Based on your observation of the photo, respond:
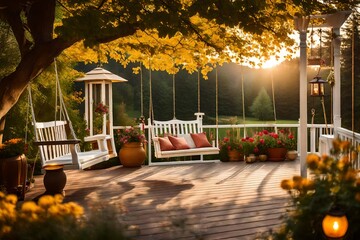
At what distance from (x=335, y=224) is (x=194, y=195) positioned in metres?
3.10

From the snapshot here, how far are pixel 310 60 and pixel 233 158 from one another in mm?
3134

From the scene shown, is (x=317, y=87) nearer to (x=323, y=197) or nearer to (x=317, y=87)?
(x=317, y=87)

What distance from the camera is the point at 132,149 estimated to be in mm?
7895

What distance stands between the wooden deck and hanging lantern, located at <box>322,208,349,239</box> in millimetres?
766

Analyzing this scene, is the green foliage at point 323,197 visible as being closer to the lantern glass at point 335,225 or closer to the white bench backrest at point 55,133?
the lantern glass at point 335,225

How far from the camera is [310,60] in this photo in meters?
5.91

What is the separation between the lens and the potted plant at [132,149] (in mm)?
7883

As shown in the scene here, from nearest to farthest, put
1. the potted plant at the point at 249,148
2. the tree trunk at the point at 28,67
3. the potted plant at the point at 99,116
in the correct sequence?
the tree trunk at the point at 28,67 < the potted plant at the point at 249,148 < the potted plant at the point at 99,116

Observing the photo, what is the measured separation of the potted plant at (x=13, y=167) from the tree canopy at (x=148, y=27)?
695 mm

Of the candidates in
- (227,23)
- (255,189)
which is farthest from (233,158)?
(227,23)

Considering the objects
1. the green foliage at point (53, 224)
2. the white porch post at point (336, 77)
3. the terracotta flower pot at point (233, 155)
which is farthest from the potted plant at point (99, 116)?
the green foliage at point (53, 224)

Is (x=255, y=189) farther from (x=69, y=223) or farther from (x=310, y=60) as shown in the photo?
(x=69, y=223)

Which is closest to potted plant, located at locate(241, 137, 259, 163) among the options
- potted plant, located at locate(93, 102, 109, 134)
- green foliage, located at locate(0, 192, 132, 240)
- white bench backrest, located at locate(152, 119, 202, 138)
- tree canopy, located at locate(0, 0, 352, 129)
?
white bench backrest, located at locate(152, 119, 202, 138)

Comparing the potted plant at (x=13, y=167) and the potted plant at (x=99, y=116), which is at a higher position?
the potted plant at (x=99, y=116)
